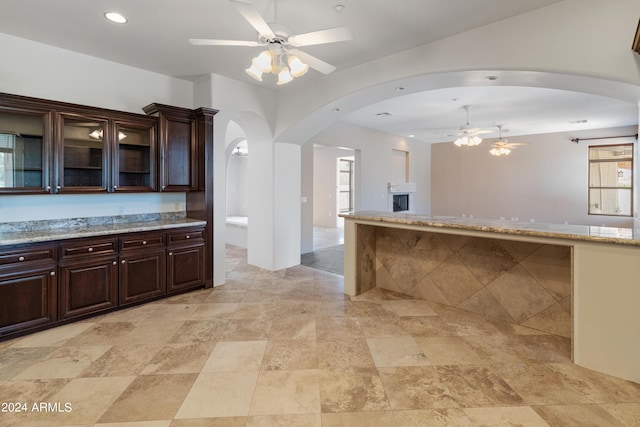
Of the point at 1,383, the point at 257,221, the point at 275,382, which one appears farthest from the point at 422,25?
the point at 1,383

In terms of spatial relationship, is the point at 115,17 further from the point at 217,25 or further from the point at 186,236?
the point at 186,236

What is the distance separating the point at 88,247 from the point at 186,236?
1042mm

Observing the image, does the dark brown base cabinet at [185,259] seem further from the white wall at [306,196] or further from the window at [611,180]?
the window at [611,180]

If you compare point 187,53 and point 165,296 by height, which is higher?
point 187,53

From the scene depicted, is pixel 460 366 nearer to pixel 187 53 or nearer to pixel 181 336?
pixel 181 336

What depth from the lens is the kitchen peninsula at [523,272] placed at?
221 cm

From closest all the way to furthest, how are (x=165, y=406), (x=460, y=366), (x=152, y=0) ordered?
(x=165, y=406) → (x=460, y=366) → (x=152, y=0)

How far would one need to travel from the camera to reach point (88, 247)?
3.17 metres

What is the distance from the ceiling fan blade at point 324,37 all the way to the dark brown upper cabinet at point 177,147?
7.71 ft

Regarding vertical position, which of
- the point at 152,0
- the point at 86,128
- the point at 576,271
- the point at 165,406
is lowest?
the point at 165,406

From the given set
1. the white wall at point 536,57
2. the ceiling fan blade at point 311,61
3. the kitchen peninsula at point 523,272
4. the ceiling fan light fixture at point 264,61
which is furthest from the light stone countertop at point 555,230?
the ceiling fan light fixture at point 264,61

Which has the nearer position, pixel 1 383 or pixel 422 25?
pixel 1 383

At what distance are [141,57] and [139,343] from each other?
3.28 meters

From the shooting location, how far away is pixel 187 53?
3590mm
